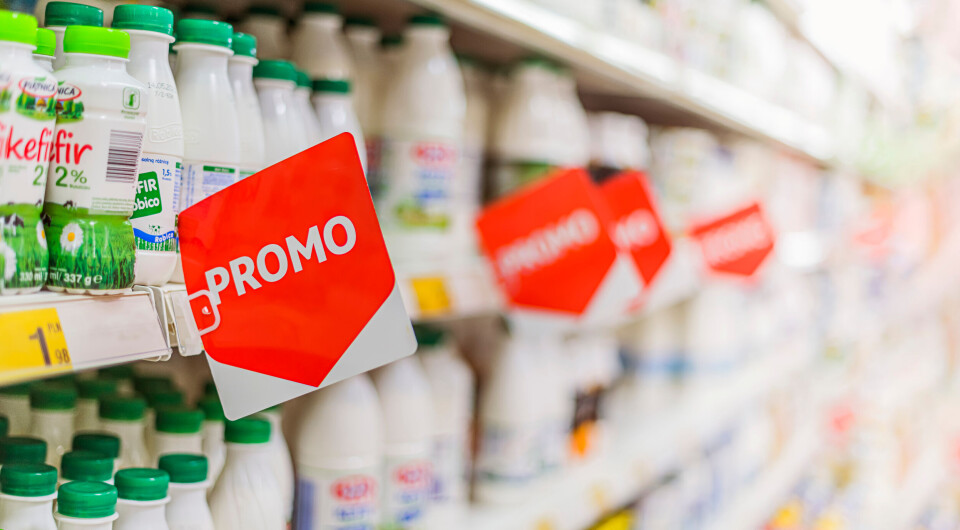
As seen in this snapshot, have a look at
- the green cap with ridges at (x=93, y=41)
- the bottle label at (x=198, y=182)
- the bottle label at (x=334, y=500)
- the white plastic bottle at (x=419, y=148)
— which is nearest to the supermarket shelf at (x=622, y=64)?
the white plastic bottle at (x=419, y=148)

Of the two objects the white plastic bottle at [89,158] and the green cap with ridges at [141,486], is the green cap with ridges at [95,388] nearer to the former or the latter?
the green cap with ridges at [141,486]

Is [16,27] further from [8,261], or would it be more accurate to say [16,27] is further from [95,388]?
[95,388]

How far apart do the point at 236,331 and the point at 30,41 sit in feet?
0.94

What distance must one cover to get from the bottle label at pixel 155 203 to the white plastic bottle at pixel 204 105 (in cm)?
5

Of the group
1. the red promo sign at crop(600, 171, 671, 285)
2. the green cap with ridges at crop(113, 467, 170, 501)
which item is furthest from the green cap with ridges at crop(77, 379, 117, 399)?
the red promo sign at crop(600, 171, 671, 285)

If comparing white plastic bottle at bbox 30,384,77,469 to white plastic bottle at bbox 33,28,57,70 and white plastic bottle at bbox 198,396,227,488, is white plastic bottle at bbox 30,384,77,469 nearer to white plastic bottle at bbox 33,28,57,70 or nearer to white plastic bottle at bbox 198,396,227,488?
white plastic bottle at bbox 198,396,227,488

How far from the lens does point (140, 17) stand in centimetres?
77

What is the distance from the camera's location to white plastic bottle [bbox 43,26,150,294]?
27.2 inches

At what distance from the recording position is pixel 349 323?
0.85 m

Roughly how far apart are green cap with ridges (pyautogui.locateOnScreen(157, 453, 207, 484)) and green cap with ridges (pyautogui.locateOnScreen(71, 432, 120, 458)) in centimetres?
5

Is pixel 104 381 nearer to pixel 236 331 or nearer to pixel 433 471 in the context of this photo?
pixel 236 331

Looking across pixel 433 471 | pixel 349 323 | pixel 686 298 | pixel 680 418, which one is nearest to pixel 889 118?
pixel 686 298

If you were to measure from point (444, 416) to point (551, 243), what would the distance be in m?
0.33

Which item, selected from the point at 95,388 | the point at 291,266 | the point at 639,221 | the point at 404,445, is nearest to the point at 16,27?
the point at 291,266
